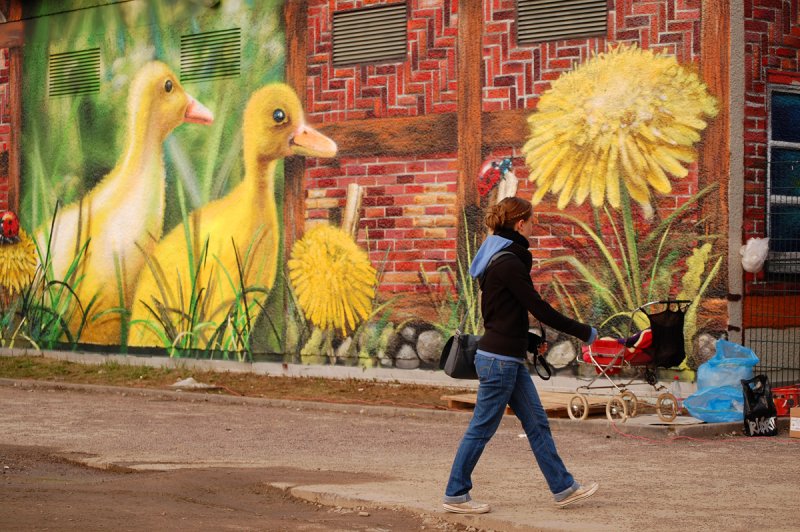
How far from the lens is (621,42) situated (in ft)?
50.4

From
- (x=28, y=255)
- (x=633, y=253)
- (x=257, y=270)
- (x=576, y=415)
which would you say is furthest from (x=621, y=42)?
(x=28, y=255)

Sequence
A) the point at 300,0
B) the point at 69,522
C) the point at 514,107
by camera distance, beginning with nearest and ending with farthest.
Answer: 1. the point at 69,522
2. the point at 514,107
3. the point at 300,0

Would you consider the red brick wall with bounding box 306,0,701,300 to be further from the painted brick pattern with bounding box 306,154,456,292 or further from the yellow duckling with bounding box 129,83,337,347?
the yellow duckling with bounding box 129,83,337,347

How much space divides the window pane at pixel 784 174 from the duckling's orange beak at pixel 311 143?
19.4 feet

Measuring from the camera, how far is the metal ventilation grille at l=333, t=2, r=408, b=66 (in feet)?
57.0

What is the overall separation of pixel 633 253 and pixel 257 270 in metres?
5.88

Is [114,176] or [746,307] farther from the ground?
[114,176]

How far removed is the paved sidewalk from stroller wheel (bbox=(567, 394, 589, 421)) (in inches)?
6.1

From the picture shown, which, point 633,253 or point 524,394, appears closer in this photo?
point 524,394

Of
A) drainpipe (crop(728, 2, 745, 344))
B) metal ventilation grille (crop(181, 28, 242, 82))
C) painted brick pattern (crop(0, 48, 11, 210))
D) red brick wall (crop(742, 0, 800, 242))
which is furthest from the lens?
painted brick pattern (crop(0, 48, 11, 210))

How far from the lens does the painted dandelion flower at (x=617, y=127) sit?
14.9m

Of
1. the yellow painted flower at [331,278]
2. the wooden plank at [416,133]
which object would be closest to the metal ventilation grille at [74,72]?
the wooden plank at [416,133]

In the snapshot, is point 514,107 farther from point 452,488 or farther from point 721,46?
point 452,488

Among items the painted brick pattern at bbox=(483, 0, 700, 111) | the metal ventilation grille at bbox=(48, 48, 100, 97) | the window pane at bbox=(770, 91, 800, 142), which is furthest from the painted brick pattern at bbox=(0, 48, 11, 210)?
the window pane at bbox=(770, 91, 800, 142)
